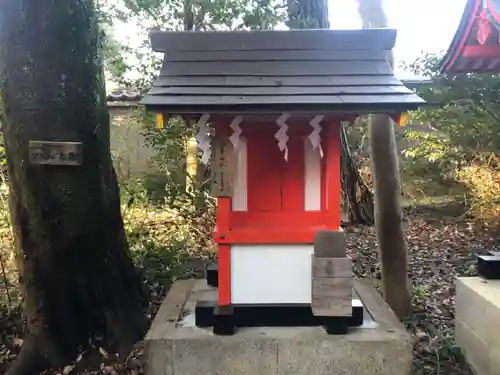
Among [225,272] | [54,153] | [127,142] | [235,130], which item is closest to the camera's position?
[235,130]

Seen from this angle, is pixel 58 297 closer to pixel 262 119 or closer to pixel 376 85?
pixel 262 119

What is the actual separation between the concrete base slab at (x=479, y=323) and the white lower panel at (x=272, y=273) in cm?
149

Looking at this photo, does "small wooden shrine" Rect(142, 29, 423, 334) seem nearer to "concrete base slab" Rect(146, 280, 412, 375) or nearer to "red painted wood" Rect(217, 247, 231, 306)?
"red painted wood" Rect(217, 247, 231, 306)

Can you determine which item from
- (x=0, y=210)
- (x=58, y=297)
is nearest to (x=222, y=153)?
(x=58, y=297)

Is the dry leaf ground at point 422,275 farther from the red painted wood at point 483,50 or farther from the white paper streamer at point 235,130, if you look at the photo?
the red painted wood at point 483,50

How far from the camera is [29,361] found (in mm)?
3736

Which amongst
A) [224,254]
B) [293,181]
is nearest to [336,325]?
[224,254]

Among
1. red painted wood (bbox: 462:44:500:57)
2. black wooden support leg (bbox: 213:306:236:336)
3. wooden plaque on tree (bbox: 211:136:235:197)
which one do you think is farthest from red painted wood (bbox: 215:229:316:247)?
red painted wood (bbox: 462:44:500:57)

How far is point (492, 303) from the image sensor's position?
371cm

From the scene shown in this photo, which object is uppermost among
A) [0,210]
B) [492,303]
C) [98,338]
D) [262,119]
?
[262,119]

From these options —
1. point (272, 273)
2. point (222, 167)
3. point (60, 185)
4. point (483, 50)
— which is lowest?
point (272, 273)

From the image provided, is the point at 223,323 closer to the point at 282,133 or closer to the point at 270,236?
the point at 270,236

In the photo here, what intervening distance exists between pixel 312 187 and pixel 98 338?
222cm

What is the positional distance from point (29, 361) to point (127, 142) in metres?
5.14
